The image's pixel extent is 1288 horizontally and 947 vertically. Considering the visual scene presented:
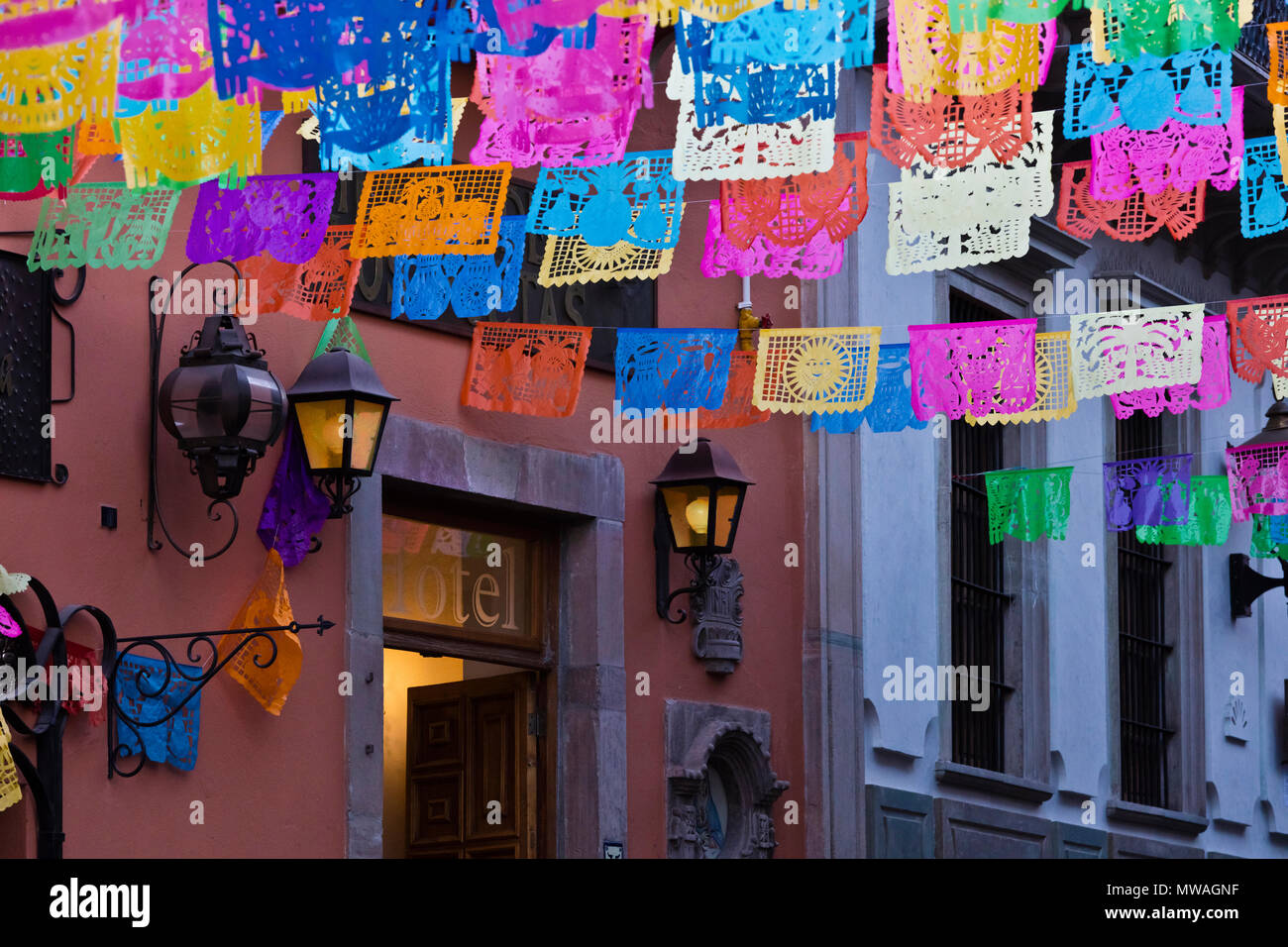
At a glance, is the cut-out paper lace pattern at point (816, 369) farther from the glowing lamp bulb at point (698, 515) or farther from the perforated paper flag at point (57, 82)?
the perforated paper flag at point (57, 82)

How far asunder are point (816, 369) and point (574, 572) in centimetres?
184

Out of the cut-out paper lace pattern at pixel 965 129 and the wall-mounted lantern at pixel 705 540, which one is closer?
the cut-out paper lace pattern at pixel 965 129

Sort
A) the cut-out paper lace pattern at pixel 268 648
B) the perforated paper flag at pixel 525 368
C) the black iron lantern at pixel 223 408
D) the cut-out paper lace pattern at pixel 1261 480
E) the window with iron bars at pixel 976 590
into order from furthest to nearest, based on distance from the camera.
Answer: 1. the window with iron bars at pixel 976 590
2. the cut-out paper lace pattern at pixel 1261 480
3. the perforated paper flag at pixel 525 368
4. the cut-out paper lace pattern at pixel 268 648
5. the black iron lantern at pixel 223 408

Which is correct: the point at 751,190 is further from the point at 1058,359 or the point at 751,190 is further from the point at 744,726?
the point at 744,726

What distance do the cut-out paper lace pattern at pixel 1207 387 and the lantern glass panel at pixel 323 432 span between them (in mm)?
3226

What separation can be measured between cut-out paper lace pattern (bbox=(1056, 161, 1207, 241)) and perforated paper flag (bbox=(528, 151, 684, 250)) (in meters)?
1.41

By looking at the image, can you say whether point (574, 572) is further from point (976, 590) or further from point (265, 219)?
point (976, 590)

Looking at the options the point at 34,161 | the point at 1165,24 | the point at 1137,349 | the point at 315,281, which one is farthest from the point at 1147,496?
the point at 34,161

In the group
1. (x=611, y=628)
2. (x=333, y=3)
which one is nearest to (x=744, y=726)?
(x=611, y=628)

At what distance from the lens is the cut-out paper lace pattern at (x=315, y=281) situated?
815 centimetres

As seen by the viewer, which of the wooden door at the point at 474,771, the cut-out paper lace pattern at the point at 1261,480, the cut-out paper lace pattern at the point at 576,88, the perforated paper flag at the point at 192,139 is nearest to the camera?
the perforated paper flag at the point at 192,139

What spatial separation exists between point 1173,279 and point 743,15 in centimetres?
1000

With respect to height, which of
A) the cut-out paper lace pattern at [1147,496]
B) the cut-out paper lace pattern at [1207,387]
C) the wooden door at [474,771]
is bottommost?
the wooden door at [474,771]

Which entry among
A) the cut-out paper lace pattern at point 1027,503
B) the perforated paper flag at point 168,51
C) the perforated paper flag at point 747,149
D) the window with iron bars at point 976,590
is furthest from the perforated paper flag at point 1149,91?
the window with iron bars at point 976,590
